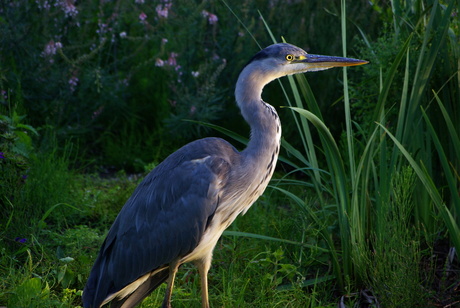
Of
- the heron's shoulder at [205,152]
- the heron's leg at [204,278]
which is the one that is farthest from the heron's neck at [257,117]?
the heron's leg at [204,278]

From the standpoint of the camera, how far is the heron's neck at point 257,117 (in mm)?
3572

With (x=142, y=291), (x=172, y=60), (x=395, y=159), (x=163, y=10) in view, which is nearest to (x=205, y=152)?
(x=142, y=291)

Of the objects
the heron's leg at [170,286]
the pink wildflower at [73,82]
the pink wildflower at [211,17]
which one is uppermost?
the pink wildflower at [211,17]

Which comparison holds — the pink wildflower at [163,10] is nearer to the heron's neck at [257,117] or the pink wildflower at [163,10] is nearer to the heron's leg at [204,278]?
the heron's neck at [257,117]

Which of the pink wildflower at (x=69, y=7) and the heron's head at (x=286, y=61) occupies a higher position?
the pink wildflower at (x=69, y=7)

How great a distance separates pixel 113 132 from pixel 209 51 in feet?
3.97

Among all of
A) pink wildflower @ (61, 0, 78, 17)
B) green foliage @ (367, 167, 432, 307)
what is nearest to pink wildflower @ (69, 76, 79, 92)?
pink wildflower @ (61, 0, 78, 17)

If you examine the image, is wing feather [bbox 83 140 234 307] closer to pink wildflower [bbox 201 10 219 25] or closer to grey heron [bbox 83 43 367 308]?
grey heron [bbox 83 43 367 308]

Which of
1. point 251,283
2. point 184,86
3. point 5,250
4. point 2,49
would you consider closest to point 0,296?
point 5,250

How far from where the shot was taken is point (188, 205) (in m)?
3.43

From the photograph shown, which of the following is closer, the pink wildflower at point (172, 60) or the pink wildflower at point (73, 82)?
the pink wildflower at point (73, 82)

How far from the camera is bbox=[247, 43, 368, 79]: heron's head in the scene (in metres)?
3.67

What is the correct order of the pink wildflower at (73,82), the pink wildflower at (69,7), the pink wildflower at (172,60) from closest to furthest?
the pink wildflower at (69,7), the pink wildflower at (73,82), the pink wildflower at (172,60)

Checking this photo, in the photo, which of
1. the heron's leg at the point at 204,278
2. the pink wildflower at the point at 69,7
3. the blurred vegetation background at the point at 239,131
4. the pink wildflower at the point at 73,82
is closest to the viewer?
the heron's leg at the point at 204,278
